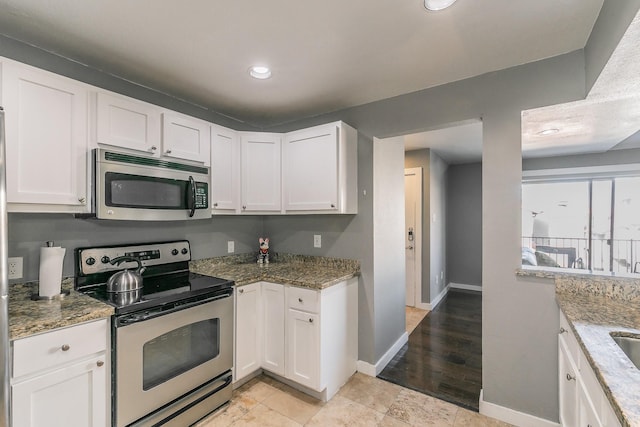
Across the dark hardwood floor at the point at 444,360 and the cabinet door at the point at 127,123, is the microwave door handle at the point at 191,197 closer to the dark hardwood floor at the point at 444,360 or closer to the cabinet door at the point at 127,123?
the cabinet door at the point at 127,123

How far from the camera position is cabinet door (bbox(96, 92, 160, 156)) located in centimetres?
181

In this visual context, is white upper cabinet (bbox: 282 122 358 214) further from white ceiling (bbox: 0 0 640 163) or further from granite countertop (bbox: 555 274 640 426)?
granite countertop (bbox: 555 274 640 426)

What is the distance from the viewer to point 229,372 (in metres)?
2.16

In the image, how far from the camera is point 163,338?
177 centimetres

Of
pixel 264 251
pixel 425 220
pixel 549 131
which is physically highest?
pixel 549 131

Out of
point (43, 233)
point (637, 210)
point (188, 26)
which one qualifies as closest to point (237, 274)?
point (43, 233)

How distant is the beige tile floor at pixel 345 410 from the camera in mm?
1973

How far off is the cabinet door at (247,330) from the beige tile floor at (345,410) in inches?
8.1

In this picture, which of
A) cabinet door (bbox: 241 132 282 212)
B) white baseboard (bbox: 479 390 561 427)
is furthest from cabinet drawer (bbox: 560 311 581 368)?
cabinet door (bbox: 241 132 282 212)

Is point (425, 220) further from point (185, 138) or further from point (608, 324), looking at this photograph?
point (185, 138)

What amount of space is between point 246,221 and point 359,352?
5.70 feet

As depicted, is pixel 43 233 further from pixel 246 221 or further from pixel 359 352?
pixel 359 352

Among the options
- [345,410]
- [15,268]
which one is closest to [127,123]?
[15,268]

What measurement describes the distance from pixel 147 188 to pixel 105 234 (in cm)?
47
